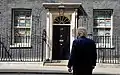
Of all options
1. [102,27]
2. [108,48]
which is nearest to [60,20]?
[102,27]

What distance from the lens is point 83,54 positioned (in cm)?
745

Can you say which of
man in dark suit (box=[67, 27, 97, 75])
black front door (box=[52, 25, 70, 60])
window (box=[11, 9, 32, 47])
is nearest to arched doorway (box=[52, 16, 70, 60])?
black front door (box=[52, 25, 70, 60])

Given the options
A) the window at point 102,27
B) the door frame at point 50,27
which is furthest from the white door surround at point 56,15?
the window at point 102,27

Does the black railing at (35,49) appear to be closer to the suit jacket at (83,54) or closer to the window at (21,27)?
the window at (21,27)

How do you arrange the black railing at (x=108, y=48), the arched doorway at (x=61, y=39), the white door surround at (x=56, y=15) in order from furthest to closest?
the arched doorway at (x=61, y=39) < the black railing at (x=108, y=48) < the white door surround at (x=56, y=15)

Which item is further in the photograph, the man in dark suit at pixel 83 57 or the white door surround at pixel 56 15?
the white door surround at pixel 56 15

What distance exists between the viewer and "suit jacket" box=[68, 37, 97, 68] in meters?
7.43

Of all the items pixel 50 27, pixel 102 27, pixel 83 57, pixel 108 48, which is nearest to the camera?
pixel 83 57

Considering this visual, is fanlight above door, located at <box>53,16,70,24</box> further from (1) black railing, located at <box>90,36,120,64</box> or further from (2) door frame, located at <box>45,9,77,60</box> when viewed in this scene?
(1) black railing, located at <box>90,36,120,64</box>

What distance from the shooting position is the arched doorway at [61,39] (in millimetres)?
22234

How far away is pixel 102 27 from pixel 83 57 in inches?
593

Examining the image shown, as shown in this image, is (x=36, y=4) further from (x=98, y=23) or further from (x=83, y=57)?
(x=83, y=57)

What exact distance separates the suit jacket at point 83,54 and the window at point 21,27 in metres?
14.9

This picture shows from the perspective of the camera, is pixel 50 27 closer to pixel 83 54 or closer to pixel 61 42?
pixel 61 42
